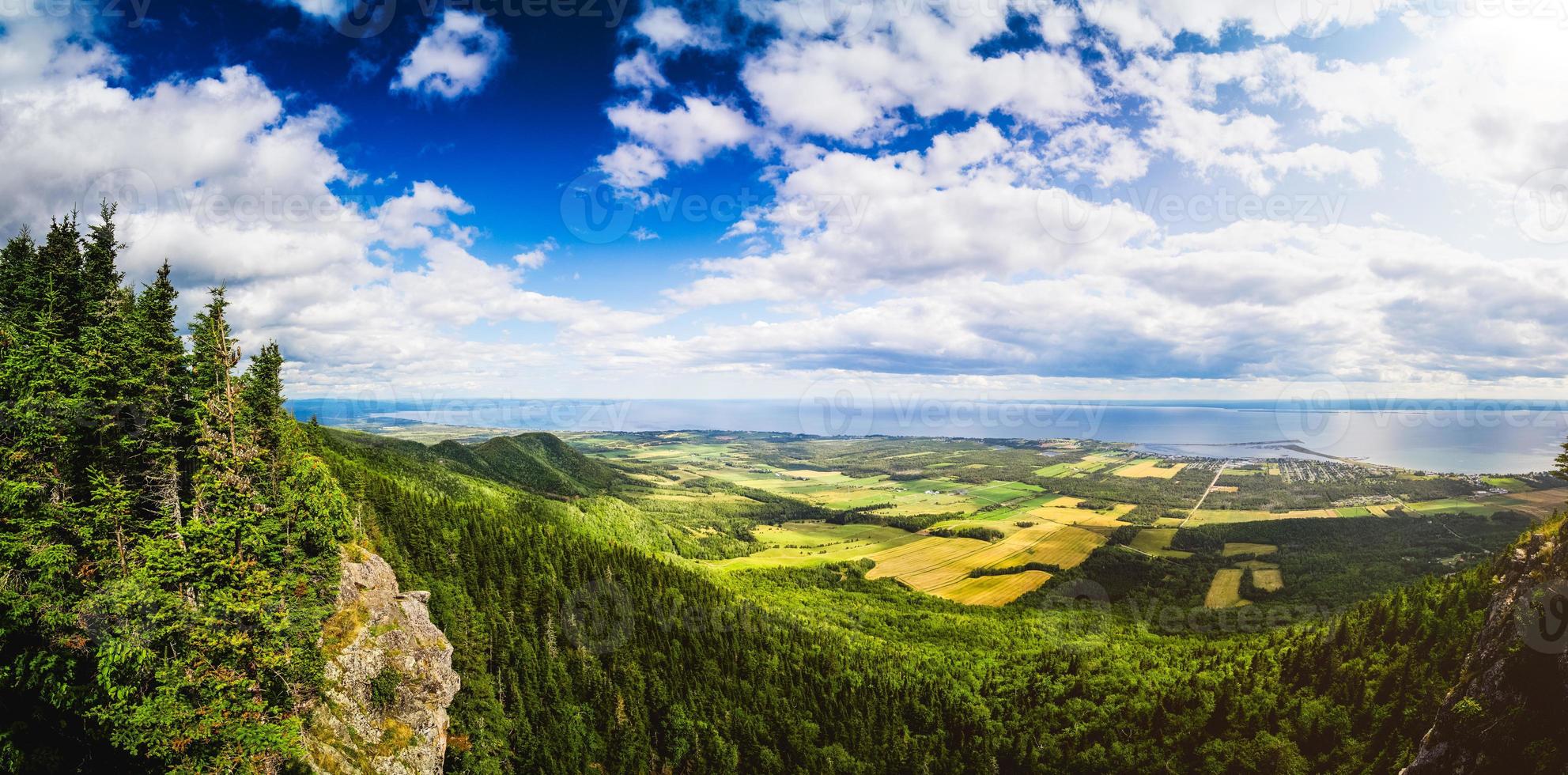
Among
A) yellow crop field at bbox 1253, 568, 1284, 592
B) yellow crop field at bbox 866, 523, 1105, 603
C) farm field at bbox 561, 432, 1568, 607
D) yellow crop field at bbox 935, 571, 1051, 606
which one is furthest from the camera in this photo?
yellow crop field at bbox 866, 523, 1105, 603

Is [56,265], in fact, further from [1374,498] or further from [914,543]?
[1374,498]

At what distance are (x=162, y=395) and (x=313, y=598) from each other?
1178 cm

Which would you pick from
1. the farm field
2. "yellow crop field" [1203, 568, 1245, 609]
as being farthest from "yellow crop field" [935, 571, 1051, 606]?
"yellow crop field" [1203, 568, 1245, 609]

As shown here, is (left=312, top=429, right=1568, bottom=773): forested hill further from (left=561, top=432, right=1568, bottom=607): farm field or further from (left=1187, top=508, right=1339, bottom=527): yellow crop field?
(left=1187, top=508, right=1339, bottom=527): yellow crop field

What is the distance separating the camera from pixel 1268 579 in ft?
376

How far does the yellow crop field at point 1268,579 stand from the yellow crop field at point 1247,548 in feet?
35.9

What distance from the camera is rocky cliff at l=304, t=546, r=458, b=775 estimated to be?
33.1 metres

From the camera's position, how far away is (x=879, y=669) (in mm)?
81250

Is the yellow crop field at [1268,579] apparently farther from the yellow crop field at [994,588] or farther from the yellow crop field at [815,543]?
the yellow crop field at [815,543]

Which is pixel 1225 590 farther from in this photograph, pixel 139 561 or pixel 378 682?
pixel 139 561

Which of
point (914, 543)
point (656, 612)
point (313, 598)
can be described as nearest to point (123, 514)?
point (313, 598)

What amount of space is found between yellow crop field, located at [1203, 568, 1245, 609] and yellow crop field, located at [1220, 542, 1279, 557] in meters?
13.0

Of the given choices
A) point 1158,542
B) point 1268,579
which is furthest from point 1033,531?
point 1268,579

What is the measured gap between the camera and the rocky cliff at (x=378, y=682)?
33.1m
